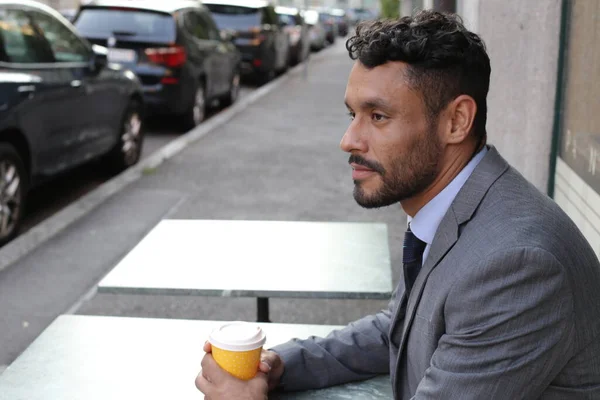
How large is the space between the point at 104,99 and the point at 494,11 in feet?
13.9

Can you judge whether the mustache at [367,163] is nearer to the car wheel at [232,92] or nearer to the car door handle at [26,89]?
the car door handle at [26,89]

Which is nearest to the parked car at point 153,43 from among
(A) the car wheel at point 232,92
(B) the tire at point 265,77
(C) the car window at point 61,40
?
(A) the car wheel at point 232,92

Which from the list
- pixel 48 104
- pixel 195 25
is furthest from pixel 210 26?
pixel 48 104

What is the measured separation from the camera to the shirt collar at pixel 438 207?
189cm

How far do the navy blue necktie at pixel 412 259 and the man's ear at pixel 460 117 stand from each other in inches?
9.7

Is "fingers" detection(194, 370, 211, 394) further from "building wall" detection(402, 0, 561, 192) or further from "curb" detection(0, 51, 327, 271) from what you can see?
"curb" detection(0, 51, 327, 271)

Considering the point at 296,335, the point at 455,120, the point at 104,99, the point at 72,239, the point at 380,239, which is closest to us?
the point at 455,120

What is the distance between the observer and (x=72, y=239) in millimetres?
6246

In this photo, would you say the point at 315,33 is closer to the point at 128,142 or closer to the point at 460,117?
the point at 128,142

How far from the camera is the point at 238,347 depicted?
1818 mm

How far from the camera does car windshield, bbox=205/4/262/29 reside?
1688cm

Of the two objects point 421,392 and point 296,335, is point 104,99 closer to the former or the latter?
point 296,335

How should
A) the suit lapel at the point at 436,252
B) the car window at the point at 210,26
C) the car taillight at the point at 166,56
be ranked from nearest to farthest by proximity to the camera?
the suit lapel at the point at 436,252 → the car taillight at the point at 166,56 → the car window at the point at 210,26

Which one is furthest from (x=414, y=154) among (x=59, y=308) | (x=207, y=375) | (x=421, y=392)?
(x=59, y=308)
